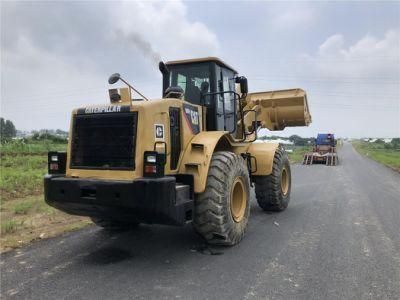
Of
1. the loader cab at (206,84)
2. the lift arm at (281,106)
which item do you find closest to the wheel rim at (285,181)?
the lift arm at (281,106)

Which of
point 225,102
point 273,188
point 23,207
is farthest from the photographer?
point 23,207

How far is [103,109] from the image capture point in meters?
5.56

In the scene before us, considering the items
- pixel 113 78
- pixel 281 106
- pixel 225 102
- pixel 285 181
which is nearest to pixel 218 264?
pixel 113 78

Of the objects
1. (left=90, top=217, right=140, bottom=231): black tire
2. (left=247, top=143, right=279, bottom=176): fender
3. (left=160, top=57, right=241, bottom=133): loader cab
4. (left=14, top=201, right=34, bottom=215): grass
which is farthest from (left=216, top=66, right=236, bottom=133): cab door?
(left=14, top=201, right=34, bottom=215): grass

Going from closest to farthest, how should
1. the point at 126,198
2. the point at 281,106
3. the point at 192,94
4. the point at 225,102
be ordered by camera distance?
the point at 126,198 < the point at 192,94 < the point at 225,102 < the point at 281,106

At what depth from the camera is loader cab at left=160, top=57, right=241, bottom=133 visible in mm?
7035

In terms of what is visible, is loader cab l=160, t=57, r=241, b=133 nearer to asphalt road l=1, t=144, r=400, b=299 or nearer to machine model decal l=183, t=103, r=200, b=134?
machine model decal l=183, t=103, r=200, b=134

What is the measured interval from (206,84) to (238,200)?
202 cm

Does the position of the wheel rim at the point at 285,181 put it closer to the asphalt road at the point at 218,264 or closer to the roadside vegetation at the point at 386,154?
the asphalt road at the point at 218,264

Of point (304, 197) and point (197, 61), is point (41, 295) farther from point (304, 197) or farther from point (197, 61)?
point (304, 197)

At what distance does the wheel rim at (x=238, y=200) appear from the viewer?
651cm

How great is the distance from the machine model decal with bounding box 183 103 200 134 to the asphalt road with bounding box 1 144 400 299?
1733mm

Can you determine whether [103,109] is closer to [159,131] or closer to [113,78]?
[113,78]

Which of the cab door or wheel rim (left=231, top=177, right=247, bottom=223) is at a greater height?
the cab door
